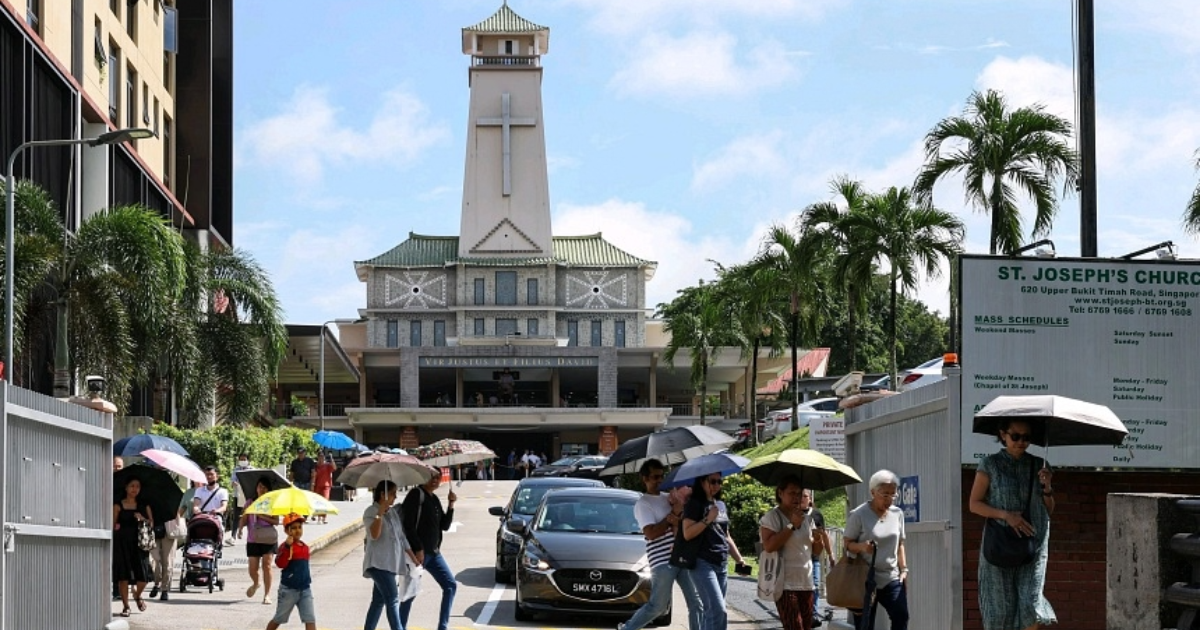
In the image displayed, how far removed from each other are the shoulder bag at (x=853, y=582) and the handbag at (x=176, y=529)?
10.8 meters

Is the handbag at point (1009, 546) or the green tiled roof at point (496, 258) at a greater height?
the green tiled roof at point (496, 258)

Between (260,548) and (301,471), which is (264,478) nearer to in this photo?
(260,548)

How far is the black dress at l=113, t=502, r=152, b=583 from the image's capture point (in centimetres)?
1755

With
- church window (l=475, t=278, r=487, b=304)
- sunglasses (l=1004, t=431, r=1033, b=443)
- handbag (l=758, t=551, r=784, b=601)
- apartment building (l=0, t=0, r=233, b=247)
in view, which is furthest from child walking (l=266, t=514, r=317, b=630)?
church window (l=475, t=278, r=487, b=304)

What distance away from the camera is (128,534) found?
17.7 metres

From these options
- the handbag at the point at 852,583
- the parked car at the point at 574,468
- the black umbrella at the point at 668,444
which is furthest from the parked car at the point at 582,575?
the parked car at the point at 574,468

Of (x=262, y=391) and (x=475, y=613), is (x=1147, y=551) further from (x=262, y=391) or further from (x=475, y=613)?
(x=262, y=391)

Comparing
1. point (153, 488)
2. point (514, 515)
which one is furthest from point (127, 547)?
point (514, 515)

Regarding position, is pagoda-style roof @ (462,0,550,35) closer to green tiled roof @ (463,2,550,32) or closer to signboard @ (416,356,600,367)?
green tiled roof @ (463,2,550,32)

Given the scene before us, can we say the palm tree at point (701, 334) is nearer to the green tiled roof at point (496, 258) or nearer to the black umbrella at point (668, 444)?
the green tiled roof at point (496, 258)

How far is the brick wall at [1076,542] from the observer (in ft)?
44.3

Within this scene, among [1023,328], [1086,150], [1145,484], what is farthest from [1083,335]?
[1086,150]

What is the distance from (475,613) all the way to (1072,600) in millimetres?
8011

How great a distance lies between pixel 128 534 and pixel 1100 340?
33.2 feet
